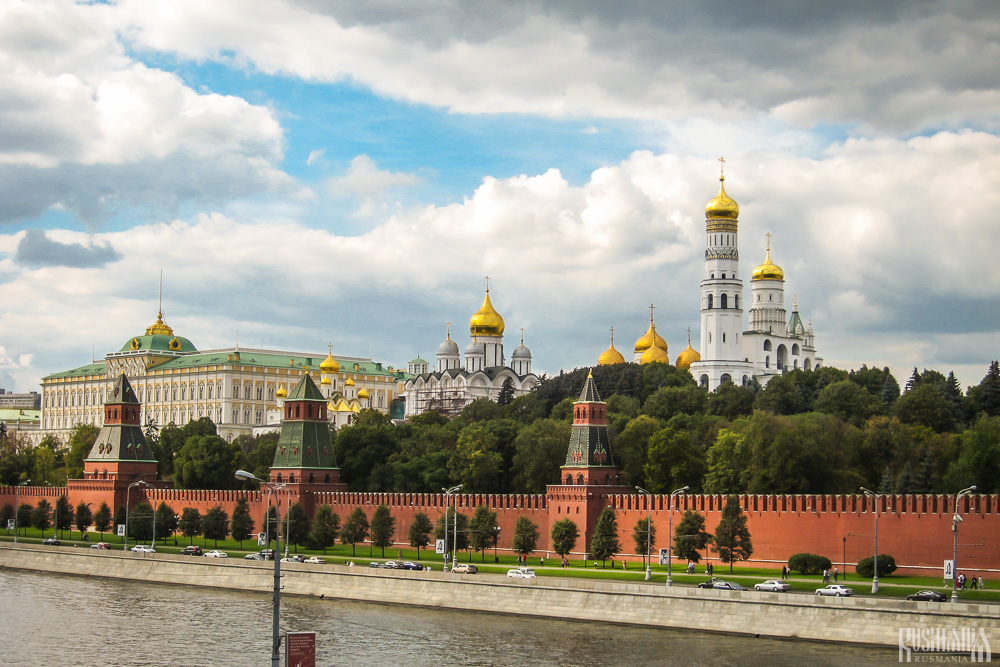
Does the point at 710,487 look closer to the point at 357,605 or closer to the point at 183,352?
the point at 357,605

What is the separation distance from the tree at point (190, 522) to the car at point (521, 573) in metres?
25.2

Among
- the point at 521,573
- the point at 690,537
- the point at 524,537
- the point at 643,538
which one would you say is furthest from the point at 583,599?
the point at 524,537

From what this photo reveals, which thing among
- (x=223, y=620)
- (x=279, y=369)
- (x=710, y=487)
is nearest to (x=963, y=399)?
(x=710, y=487)

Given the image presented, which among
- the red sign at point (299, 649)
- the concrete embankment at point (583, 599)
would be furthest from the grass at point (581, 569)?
the red sign at point (299, 649)

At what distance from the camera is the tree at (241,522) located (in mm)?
72812

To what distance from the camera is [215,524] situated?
242 feet

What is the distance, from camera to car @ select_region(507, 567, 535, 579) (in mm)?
52188

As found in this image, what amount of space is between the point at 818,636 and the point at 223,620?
810 inches

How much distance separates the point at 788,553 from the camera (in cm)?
5753

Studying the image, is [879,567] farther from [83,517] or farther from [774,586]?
[83,517]

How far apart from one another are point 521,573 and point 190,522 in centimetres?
2750

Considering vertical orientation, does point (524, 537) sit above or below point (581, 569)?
above

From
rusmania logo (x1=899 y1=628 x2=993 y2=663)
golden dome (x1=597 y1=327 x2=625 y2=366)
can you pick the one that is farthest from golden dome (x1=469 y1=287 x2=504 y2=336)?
rusmania logo (x1=899 y1=628 x2=993 y2=663)

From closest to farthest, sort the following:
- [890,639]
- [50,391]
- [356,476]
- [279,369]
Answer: [890,639], [356,476], [279,369], [50,391]
